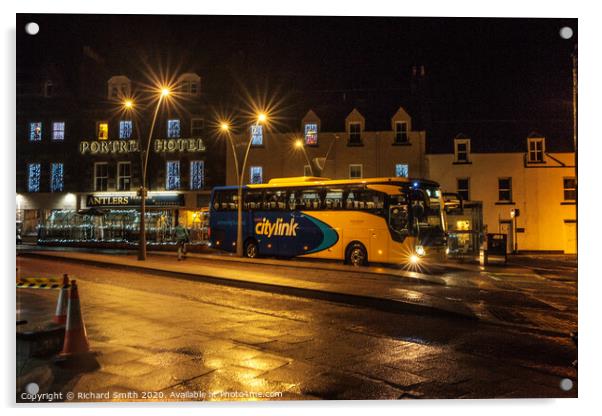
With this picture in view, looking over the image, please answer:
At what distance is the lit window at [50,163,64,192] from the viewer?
118 ft

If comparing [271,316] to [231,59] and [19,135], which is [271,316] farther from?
[231,59]

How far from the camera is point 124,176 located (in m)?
38.1

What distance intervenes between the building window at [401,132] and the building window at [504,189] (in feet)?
22.3

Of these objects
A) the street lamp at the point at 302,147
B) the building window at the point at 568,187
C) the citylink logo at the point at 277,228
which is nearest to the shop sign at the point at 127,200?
the street lamp at the point at 302,147

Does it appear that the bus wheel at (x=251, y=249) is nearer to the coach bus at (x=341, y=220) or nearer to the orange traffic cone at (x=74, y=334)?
the coach bus at (x=341, y=220)

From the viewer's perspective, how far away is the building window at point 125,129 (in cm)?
3756

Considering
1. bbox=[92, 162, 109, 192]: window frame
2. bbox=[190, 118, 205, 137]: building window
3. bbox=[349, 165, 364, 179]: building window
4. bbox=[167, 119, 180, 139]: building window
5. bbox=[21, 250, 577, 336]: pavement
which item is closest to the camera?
bbox=[21, 250, 577, 336]: pavement

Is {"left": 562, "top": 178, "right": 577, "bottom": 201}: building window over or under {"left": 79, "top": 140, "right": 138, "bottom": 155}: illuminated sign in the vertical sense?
under

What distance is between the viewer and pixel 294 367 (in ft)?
20.7

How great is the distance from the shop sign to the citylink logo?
16.0m

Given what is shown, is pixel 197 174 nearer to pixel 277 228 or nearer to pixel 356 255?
pixel 277 228

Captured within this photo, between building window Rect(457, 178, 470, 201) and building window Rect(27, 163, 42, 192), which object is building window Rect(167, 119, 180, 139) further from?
building window Rect(457, 178, 470, 201)

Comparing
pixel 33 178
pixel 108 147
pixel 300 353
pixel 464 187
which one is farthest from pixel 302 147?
pixel 300 353

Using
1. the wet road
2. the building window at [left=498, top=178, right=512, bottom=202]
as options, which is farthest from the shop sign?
the wet road
